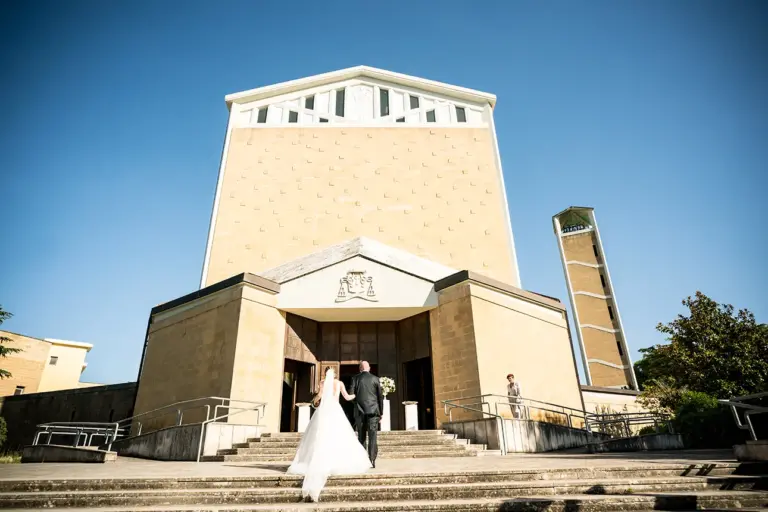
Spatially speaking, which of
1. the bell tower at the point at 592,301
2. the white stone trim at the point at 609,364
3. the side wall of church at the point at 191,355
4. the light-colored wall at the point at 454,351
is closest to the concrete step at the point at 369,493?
the side wall of church at the point at 191,355

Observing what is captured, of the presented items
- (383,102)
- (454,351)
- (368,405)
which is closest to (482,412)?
(454,351)

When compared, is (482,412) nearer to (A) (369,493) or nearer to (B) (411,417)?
(B) (411,417)

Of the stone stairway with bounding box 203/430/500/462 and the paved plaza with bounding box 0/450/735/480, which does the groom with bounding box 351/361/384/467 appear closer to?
the paved plaza with bounding box 0/450/735/480

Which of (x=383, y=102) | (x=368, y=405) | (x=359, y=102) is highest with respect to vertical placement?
(x=383, y=102)

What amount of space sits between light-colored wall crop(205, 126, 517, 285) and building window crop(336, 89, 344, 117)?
5.34ft

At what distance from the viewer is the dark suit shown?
6.44 m

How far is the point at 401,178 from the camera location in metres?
20.6

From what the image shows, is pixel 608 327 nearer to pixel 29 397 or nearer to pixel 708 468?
pixel 708 468

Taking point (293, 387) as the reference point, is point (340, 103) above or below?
above

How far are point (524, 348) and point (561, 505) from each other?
409 inches

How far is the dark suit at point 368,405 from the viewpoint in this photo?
6.44 m

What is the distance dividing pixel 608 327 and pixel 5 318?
138 feet

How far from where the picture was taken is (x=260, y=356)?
13.0 m

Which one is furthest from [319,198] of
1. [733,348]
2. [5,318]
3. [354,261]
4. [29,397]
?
[733,348]
